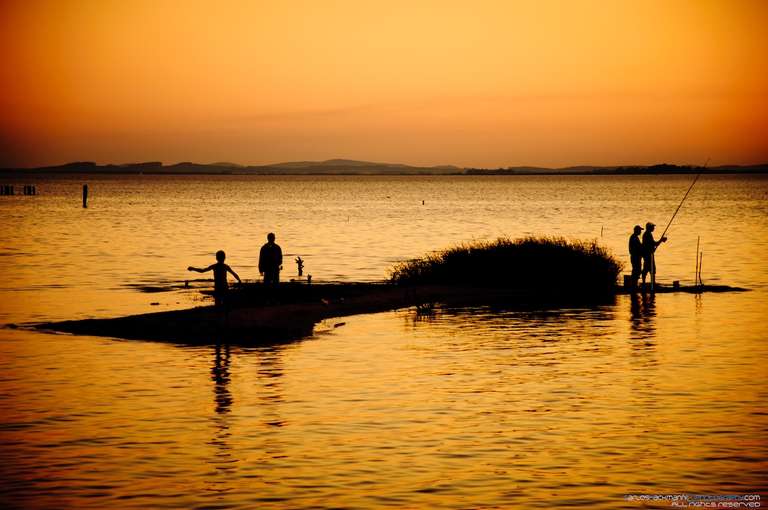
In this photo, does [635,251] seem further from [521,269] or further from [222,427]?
[222,427]

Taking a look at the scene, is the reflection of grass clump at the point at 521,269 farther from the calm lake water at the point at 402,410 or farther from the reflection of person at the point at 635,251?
the calm lake water at the point at 402,410

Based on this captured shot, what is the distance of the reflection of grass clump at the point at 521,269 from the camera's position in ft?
127

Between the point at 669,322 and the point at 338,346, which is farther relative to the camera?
the point at 669,322

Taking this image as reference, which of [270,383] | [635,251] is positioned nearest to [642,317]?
[635,251]

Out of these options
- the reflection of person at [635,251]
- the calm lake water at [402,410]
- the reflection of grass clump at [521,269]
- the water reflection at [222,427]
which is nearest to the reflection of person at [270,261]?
the calm lake water at [402,410]

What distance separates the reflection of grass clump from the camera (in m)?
38.8

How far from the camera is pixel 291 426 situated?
17922 mm

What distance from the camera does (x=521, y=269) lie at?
3900 cm

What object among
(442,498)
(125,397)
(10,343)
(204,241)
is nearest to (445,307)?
(10,343)

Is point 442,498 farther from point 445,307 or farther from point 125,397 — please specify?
point 445,307

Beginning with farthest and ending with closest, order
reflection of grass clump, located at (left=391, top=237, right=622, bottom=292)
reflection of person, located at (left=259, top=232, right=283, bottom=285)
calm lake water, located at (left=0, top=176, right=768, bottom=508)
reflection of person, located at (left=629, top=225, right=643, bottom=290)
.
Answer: reflection of grass clump, located at (left=391, top=237, right=622, bottom=292) < reflection of person, located at (left=629, top=225, right=643, bottom=290) < reflection of person, located at (left=259, top=232, right=283, bottom=285) < calm lake water, located at (left=0, top=176, right=768, bottom=508)

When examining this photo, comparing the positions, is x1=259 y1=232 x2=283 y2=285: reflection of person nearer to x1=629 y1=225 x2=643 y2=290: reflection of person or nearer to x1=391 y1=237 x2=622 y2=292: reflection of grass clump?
x1=391 y1=237 x2=622 y2=292: reflection of grass clump

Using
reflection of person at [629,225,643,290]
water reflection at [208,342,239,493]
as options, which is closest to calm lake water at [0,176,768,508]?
water reflection at [208,342,239,493]

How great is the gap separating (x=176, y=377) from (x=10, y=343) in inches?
273
